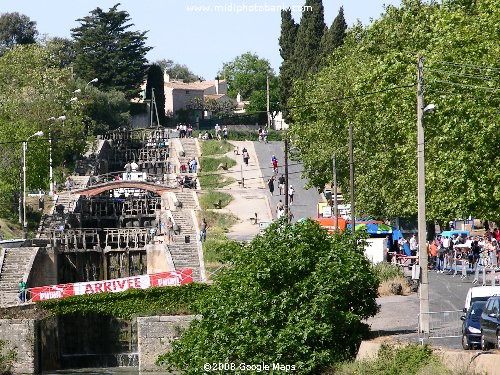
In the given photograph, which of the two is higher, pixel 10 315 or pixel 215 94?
pixel 215 94

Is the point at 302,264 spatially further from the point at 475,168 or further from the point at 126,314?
the point at 126,314

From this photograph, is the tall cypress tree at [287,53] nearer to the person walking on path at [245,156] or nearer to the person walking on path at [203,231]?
the person walking on path at [245,156]

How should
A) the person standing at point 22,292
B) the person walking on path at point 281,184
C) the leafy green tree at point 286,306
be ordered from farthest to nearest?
the person walking on path at point 281,184, the person standing at point 22,292, the leafy green tree at point 286,306

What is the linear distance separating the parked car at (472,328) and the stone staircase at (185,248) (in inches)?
1258

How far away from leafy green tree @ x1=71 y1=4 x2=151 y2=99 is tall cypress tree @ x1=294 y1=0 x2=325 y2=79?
2602cm

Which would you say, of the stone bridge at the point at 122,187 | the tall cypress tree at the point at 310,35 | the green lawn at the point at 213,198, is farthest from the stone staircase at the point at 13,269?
the tall cypress tree at the point at 310,35

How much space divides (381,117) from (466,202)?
14.6 metres

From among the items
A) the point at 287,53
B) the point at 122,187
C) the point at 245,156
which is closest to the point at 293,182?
the point at 245,156

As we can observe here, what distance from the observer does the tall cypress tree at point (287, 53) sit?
12246 cm

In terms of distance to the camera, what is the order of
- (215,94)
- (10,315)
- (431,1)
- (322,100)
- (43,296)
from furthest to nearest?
(215,94)
(322,100)
(431,1)
(43,296)
(10,315)

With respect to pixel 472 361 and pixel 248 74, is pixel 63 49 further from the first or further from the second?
pixel 472 361

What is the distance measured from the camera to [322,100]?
8394 centimetres

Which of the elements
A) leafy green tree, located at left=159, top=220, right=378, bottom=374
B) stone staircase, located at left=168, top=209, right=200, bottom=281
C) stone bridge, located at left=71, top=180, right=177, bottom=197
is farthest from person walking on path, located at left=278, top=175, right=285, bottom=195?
leafy green tree, located at left=159, top=220, right=378, bottom=374

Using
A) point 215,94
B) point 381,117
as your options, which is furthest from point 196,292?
point 215,94
